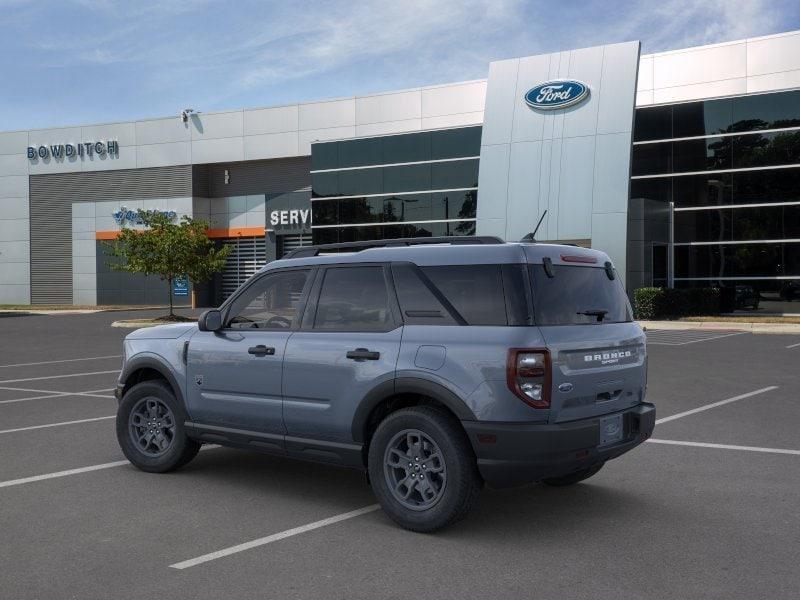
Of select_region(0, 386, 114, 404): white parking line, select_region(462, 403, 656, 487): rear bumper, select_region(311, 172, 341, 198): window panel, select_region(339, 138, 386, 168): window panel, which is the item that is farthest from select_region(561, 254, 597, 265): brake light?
select_region(311, 172, 341, 198): window panel

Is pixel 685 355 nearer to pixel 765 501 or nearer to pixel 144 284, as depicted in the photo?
pixel 765 501

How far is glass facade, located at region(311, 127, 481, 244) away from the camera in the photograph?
35031 millimetres

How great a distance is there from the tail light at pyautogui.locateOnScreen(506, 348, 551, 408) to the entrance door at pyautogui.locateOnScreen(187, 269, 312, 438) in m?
1.85

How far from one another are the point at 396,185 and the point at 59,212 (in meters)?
22.4

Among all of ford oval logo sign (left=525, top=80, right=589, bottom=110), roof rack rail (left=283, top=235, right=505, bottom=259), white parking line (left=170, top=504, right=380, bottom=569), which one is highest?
ford oval logo sign (left=525, top=80, right=589, bottom=110)

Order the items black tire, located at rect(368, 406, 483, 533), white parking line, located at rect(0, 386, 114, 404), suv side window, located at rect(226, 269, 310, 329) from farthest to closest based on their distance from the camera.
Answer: white parking line, located at rect(0, 386, 114, 404) < suv side window, located at rect(226, 269, 310, 329) < black tire, located at rect(368, 406, 483, 533)

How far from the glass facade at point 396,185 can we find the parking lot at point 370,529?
26.7 meters

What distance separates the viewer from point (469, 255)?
549 cm

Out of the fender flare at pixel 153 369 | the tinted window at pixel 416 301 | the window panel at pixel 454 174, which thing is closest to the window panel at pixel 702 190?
the window panel at pixel 454 174

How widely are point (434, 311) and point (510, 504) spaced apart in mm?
1559

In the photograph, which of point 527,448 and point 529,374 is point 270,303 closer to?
point 529,374

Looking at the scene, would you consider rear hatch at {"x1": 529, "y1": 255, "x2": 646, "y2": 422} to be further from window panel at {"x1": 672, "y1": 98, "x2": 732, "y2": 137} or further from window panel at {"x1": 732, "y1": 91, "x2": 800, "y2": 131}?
window panel at {"x1": 672, "y1": 98, "x2": 732, "y2": 137}

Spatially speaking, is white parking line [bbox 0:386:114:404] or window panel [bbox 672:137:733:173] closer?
white parking line [bbox 0:386:114:404]

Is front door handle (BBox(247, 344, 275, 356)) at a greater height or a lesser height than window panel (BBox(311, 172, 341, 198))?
lesser
